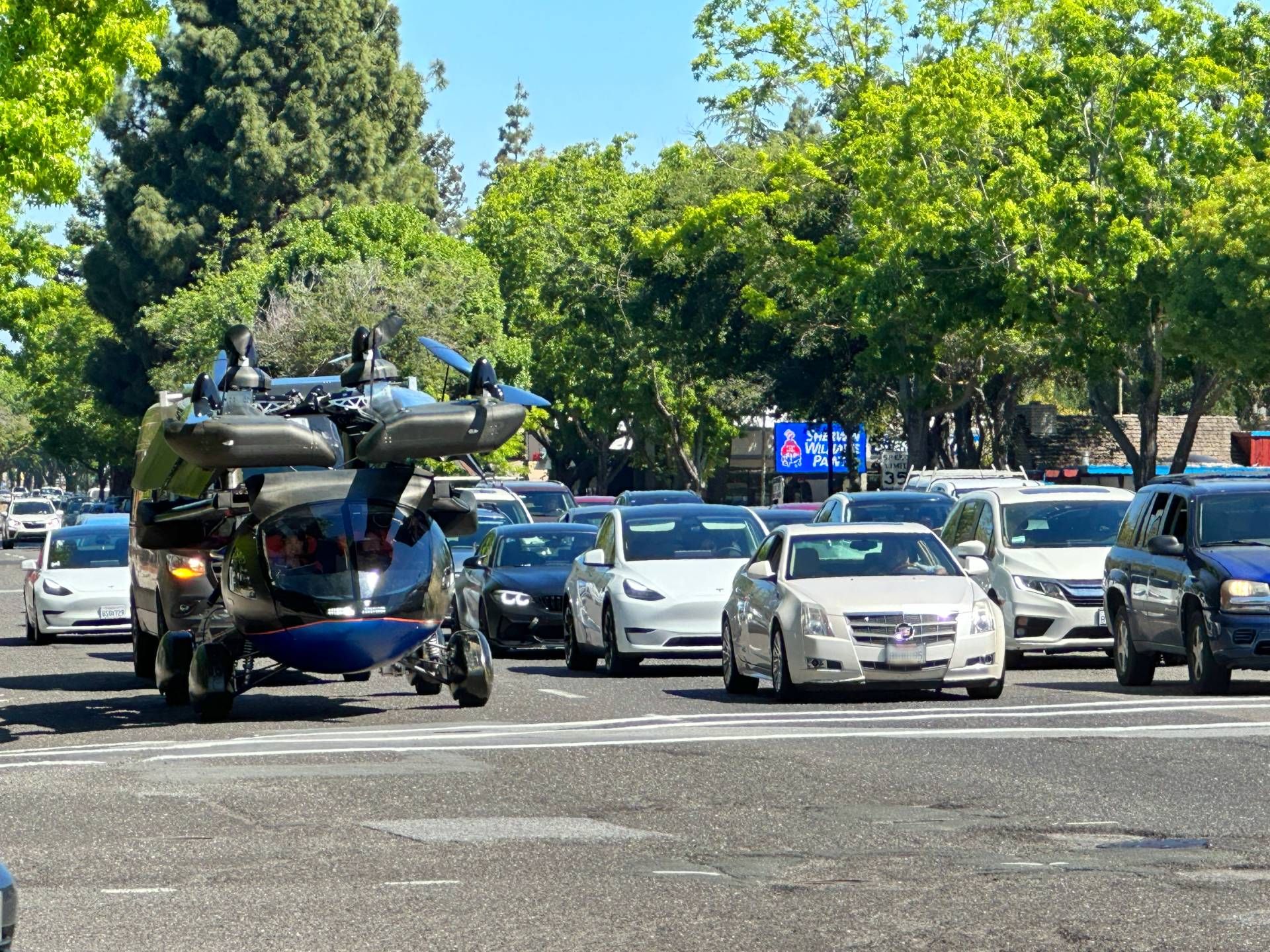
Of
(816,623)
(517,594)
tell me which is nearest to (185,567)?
(517,594)

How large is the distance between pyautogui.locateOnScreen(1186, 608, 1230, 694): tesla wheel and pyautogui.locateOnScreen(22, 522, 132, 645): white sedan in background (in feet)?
47.1

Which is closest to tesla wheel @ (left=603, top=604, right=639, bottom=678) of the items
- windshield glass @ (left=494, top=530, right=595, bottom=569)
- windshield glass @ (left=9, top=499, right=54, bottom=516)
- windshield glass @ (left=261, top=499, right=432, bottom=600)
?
windshield glass @ (left=494, top=530, right=595, bottom=569)

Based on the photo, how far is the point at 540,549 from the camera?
87.9 ft

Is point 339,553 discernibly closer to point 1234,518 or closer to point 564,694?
point 564,694

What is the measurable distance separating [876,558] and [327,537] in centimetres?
496

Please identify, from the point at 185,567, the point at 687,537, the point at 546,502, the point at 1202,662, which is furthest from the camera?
the point at 546,502

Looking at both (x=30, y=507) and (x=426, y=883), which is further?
(x=30, y=507)

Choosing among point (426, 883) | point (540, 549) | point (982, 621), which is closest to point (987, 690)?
point (982, 621)

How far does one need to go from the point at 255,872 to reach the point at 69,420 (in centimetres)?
10208

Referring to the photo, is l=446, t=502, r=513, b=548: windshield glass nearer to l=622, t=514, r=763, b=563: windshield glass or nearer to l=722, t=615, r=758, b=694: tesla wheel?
l=622, t=514, r=763, b=563: windshield glass

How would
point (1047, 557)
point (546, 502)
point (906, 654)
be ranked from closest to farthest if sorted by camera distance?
point (906, 654) → point (1047, 557) → point (546, 502)

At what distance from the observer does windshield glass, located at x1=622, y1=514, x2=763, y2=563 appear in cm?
2230

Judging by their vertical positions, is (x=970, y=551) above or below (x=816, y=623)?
Result: above

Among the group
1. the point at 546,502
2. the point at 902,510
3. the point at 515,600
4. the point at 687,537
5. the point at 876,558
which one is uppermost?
the point at 546,502
